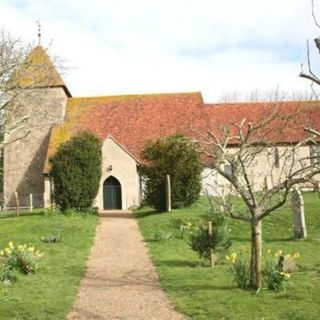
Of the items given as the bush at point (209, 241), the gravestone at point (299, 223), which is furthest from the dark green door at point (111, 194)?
the bush at point (209, 241)

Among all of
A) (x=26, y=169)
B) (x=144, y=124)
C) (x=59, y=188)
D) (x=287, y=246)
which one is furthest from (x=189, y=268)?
(x=26, y=169)

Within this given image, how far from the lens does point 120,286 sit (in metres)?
12.9

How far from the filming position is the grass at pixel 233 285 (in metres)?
10.1

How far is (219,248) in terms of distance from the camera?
1548 centimetres

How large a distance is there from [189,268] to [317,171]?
5.46 meters

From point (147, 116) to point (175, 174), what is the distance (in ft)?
45.2

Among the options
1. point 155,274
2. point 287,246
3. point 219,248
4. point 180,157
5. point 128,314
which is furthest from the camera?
point 180,157

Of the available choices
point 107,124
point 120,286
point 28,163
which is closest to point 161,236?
point 120,286

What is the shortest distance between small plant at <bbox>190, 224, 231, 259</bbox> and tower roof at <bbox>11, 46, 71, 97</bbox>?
8102 millimetres

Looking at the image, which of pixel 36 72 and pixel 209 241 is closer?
pixel 209 241

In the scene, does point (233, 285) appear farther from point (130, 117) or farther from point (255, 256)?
point (130, 117)

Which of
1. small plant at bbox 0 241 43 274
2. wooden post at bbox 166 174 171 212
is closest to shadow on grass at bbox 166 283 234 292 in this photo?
small plant at bbox 0 241 43 274

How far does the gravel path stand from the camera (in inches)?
410

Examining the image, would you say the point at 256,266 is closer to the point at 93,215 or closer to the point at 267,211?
the point at 267,211
